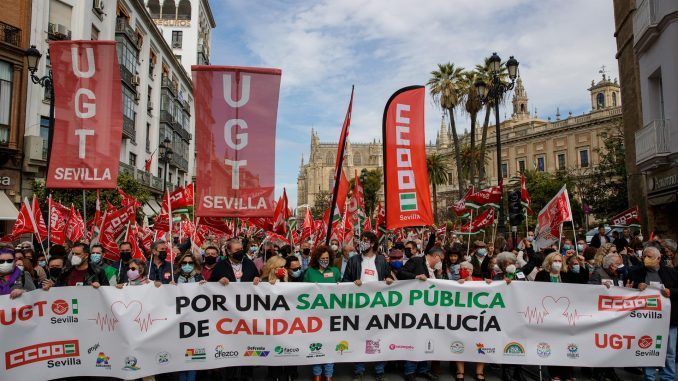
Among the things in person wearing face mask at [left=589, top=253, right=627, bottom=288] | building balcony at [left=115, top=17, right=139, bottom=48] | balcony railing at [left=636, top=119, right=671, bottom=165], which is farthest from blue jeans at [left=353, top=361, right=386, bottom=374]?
building balcony at [left=115, top=17, right=139, bottom=48]

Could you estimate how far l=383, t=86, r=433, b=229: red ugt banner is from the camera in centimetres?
754

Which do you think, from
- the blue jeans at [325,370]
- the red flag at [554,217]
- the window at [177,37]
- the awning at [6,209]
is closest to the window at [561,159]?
the window at [177,37]

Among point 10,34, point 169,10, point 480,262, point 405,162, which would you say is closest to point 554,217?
point 480,262

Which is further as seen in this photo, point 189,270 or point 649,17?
point 649,17

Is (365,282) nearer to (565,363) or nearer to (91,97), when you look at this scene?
(565,363)

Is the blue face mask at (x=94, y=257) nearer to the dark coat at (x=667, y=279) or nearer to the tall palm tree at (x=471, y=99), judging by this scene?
the dark coat at (x=667, y=279)

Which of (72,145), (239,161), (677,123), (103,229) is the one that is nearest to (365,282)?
(239,161)

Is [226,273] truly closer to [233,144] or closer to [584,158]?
[233,144]

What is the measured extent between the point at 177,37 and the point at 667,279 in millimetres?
58412

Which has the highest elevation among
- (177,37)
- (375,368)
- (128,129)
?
(177,37)

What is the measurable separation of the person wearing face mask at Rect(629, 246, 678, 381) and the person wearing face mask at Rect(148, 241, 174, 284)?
647 cm

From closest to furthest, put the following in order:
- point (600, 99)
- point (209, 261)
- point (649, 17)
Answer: point (209, 261), point (649, 17), point (600, 99)

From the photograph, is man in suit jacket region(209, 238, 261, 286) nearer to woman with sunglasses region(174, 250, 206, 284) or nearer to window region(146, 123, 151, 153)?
woman with sunglasses region(174, 250, 206, 284)

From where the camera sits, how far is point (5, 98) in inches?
810
